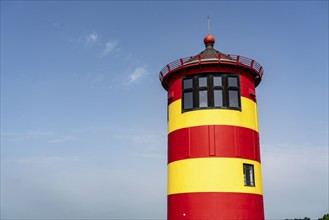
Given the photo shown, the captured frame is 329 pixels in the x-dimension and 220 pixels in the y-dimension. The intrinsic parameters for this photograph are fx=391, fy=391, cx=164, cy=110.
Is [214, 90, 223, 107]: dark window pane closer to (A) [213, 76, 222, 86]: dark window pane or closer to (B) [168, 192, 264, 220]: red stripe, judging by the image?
(A) [213, 76, 222, 86]: dark window pane

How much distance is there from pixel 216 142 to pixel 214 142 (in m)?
0.10

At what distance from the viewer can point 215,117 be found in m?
20.9

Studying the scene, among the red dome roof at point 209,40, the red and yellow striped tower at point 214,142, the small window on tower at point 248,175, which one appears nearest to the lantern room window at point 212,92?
the red and yellow striped tower at point 214,142

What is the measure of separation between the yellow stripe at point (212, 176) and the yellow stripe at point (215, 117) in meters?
2.00

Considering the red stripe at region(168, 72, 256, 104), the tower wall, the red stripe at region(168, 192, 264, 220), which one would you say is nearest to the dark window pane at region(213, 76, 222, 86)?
the tower wall

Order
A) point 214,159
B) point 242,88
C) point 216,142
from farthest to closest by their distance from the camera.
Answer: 1. point 242,88
2. point 216,142
3. point 214,159

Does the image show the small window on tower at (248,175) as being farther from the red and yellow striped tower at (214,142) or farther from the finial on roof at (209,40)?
the finial on roof at (209,40)

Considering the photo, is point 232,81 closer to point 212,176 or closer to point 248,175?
point 248,175

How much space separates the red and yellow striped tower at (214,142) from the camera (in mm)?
19922

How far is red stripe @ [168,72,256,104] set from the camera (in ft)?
72.2

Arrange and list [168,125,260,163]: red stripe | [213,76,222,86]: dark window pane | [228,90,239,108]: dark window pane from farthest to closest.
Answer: [213,76,222,86]: dark window pane → [228,90,239,108]: dark window pane → [168,125,260,163]: red stripe

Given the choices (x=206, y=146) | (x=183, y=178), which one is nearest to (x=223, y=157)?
(x=206, y=146)

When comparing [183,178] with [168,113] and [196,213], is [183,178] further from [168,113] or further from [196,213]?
[168,113]

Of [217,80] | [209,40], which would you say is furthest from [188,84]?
[209,40]
